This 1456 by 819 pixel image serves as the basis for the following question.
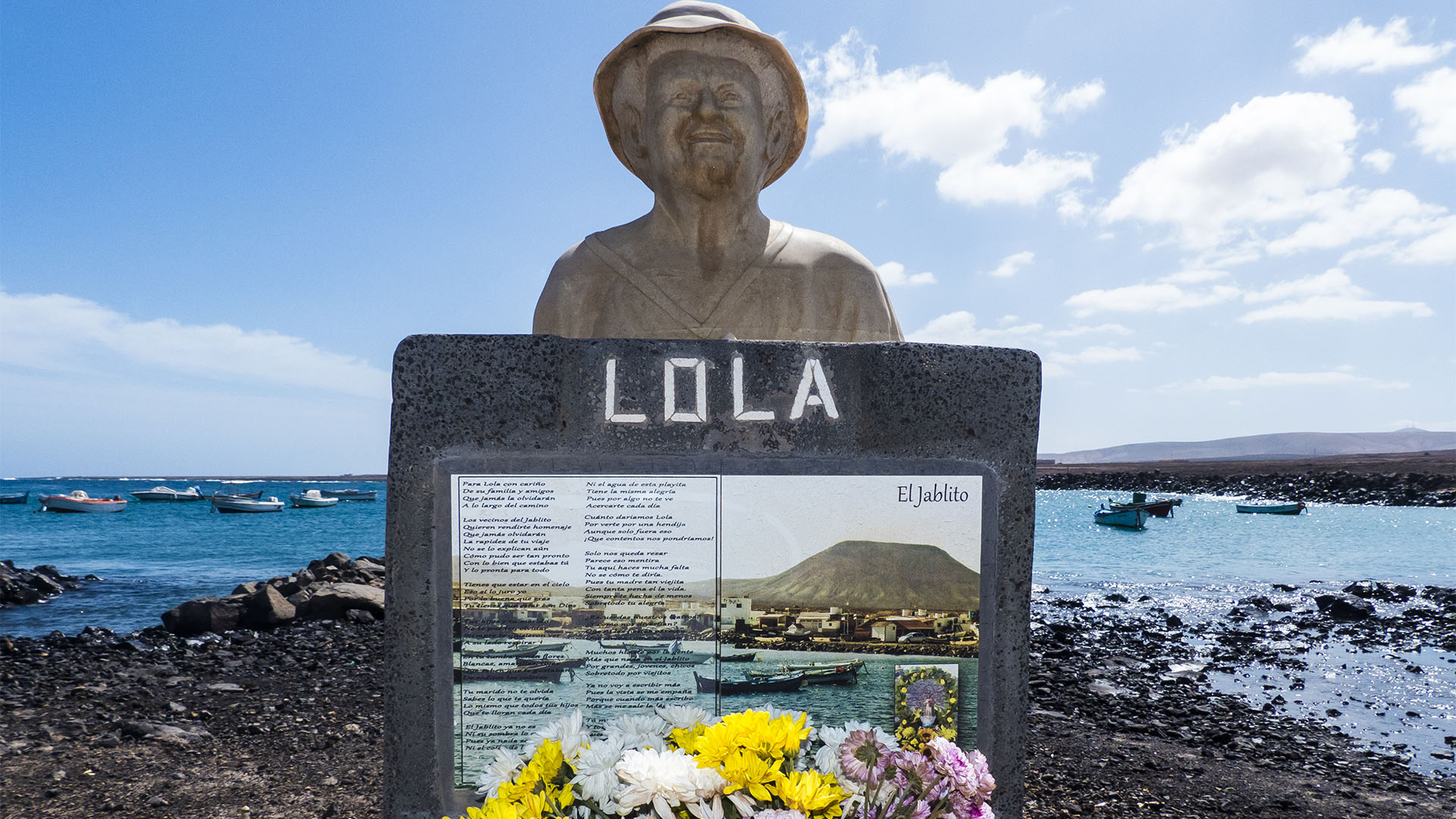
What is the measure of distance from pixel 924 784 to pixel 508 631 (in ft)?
4.07

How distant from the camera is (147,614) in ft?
47.1

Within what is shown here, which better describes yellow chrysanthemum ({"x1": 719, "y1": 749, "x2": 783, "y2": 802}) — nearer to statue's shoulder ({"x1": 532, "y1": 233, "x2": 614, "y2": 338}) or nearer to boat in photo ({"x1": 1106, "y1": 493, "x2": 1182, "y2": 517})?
statue's shoulder ({"x1": 532, "y1": 233, "x2": 614, "y2": 338})

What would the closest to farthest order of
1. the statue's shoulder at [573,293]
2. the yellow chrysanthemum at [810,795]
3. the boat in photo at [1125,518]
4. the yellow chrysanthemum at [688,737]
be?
the yellow chrysanthemum at [810,795]
the yellow chrysanthemum at [688,737]
the statue's shoulder at [573,293]
the boat in photo at [1125,518]

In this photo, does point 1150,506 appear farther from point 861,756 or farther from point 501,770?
point 501,770

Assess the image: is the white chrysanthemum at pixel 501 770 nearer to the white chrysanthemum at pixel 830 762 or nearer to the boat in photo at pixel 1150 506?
the white chrysanthemum at pixel 830 762

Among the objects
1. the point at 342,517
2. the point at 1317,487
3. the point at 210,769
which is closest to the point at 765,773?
the point at 210,769

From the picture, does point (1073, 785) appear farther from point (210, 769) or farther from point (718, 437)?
point (210, 769)

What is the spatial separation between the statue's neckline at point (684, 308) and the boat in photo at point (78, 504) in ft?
202

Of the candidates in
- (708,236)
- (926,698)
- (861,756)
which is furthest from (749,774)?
(708,236)

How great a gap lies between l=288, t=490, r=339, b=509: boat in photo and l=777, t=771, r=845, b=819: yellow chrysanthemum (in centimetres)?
6628

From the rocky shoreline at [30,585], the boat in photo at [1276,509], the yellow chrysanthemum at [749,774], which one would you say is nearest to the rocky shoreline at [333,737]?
the yellow chrysanthemum at [749,774]

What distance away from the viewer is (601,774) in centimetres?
180

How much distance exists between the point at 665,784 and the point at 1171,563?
23.5 meters

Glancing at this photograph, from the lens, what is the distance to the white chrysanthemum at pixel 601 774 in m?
1.79
